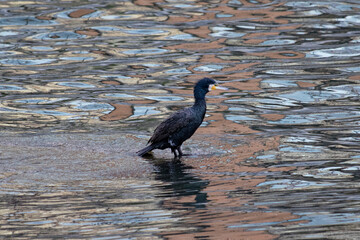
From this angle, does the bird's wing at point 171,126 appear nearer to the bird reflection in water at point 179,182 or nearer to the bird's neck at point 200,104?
the bird's neck at point 200,104

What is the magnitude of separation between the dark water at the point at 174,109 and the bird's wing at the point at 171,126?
13.3 inches

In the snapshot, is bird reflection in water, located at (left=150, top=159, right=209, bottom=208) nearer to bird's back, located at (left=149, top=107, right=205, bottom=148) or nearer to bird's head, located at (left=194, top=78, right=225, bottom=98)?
bird's back, located at (left=149, top=107, right=205, bottom=148)

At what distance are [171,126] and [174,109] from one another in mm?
2810

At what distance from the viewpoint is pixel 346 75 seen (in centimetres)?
1633

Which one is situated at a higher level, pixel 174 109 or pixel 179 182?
pixel 179 182

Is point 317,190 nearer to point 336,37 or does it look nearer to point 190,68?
point 190,68

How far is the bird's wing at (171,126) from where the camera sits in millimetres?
11445

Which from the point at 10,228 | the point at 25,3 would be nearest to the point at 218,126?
the point at 10,228

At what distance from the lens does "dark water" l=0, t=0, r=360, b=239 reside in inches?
326

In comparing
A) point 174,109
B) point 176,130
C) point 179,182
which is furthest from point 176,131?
point 174,109

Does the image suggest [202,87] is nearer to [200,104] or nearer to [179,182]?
[200,104]

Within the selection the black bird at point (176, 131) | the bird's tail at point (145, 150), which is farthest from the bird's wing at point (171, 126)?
the bird's tail at point (145, 150)

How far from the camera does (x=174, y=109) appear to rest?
46.9ft

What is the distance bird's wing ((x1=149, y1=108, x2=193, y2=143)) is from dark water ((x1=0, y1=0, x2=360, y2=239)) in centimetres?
34
